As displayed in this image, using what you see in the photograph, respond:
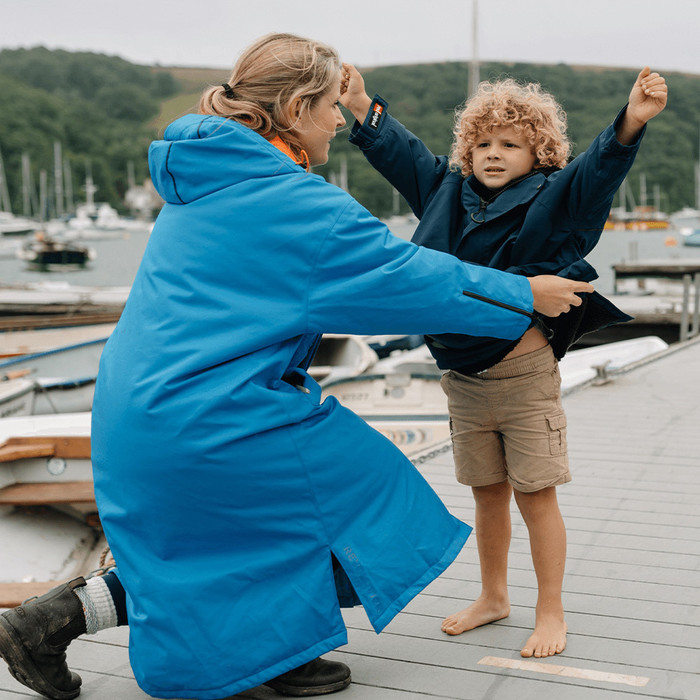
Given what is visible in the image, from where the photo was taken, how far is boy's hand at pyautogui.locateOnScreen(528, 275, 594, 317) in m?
2.29

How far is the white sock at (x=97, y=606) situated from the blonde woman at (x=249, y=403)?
10 centimetres

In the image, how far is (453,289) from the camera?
214cm

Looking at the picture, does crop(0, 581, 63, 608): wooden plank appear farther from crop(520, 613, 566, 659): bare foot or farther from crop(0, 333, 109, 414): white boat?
crop(0, 333, 109, 414): white boat

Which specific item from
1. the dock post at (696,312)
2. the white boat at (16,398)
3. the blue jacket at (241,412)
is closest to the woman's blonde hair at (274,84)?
the blue jacket at (241,412)

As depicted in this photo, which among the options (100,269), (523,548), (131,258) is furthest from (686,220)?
(523,548)

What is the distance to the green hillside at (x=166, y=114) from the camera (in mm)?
32219

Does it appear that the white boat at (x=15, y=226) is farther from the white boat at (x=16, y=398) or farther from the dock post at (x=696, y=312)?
the white boat at (x=16, y=398)

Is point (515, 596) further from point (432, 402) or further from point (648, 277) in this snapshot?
point (648, 277)

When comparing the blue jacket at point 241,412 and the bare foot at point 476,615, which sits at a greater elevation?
the blue jacket at point 241,412

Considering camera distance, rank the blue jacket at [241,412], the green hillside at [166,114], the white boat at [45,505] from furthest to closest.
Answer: the green hillside at [166,114] < the white boat at [45,505] < the blue jacket at [241,412]

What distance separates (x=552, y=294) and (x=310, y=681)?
117 centimetres

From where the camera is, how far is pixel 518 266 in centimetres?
248

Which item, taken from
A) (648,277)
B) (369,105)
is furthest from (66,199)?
(369,105)

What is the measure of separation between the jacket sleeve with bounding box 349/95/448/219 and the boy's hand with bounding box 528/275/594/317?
621mm
